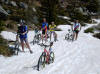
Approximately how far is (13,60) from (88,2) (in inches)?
2567

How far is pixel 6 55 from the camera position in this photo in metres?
9.42

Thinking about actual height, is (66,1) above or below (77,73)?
above

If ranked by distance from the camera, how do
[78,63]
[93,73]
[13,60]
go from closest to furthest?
[93,73]
[13,60]
[78,63]

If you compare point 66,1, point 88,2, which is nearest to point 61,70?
point 66,1

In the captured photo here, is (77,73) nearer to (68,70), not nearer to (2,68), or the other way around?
(68,70)

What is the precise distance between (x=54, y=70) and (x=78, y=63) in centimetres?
210

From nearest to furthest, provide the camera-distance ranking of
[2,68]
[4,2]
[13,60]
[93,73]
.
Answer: [2,68], [93,73], [13,60], [4,2]

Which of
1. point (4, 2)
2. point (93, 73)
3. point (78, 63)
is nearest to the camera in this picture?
point (93, 73)

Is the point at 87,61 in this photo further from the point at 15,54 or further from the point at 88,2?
the point at 88,2

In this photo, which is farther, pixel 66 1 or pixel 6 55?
pixel 66 1

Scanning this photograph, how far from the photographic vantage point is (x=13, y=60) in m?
8.95

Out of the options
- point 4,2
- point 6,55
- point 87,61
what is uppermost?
point 4,2

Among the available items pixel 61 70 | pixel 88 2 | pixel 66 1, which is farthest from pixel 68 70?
pixel 88 2

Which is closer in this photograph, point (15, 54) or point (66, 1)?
point (15, 54)
